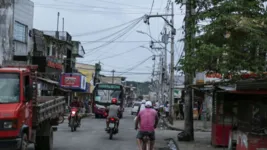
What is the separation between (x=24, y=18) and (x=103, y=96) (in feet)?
35.8

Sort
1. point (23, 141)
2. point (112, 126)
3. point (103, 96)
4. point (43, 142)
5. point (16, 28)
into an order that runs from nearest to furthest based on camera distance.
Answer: point (23, 141)
point (43, 142)
point (112, 126)
point (16, 28)
point (103, 96)

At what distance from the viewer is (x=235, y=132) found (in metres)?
14.0

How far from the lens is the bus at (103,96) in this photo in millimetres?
42500

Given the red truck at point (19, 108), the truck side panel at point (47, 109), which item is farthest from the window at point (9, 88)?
the truck side panel at point (47, 109)

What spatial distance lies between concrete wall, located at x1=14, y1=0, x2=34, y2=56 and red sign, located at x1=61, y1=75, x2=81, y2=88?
33.6 ft

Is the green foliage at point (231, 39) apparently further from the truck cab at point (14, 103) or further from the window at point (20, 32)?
the window at point (20, 32)

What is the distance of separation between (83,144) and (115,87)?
26571mm

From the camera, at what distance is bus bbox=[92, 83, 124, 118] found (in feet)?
139

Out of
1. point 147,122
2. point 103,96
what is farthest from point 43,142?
point 103,96

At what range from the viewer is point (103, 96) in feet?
140

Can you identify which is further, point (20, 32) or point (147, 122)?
point (20, 32)

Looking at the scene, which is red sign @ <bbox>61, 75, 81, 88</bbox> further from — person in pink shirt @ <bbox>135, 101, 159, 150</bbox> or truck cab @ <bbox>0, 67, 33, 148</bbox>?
truck cab @ <bbox>0, 67, 33, 148</bbox>

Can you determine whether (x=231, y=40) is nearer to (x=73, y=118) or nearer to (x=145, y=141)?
(x=145, y=141)

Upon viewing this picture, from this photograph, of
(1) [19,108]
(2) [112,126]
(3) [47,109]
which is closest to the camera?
(1) [19,108]
